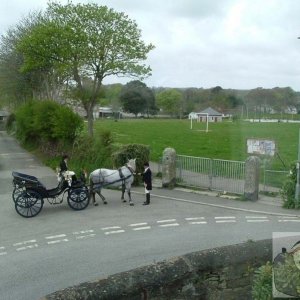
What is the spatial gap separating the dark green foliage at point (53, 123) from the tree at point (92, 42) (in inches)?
62.6

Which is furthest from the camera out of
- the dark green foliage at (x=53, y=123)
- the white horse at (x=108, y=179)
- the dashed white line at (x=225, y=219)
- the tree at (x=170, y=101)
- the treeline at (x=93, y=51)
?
the tree at (x=170, y=101)

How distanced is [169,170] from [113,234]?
282 inches

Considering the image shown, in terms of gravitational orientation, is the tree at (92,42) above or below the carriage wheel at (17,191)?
above

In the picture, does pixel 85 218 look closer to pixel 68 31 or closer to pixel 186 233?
pixel 186 233

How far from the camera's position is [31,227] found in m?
13.1

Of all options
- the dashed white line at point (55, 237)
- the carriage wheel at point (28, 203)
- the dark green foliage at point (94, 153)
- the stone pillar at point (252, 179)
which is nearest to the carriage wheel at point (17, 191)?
the carriage wheel at point (28, 203)

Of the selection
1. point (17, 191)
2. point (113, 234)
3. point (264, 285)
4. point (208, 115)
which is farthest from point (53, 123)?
point (208, 115)

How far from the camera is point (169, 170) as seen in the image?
19.1 meters

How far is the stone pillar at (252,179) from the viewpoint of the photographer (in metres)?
16.5

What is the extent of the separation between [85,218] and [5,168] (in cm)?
1390

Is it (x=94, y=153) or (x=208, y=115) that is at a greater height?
(x=208, y=115)

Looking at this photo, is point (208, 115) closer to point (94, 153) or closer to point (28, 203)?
point (94, 153)

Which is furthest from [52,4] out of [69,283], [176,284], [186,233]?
[176,284]

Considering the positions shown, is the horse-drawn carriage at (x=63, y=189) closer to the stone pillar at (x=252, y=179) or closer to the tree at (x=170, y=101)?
the stone pillar at (x=252, y=179)
